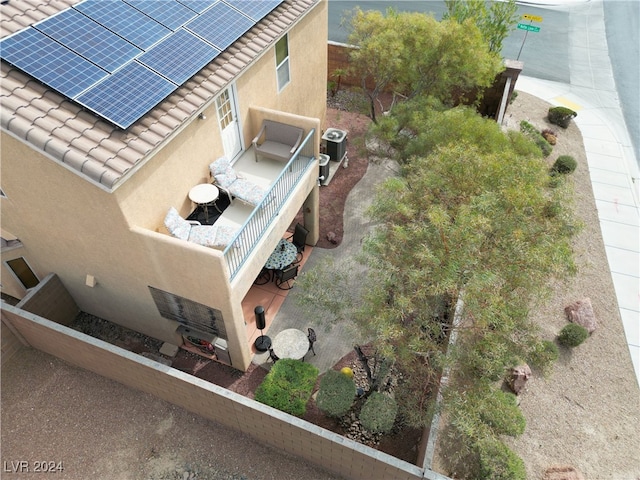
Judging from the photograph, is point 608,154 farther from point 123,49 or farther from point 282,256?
point 123,49

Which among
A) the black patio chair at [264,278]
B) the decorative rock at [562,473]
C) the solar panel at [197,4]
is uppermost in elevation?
the solar panel at [197,4]

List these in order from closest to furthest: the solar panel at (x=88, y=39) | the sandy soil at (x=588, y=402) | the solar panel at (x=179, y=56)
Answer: the solar panel at (x=88, y=39), the solar panel at (x=179, y=56), the sandy soil at (x=588, y=402)

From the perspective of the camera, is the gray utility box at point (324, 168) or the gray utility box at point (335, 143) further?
the gray utility box at point (335, 143)

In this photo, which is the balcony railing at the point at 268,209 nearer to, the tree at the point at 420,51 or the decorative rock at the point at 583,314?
the tree at the point at 420,51

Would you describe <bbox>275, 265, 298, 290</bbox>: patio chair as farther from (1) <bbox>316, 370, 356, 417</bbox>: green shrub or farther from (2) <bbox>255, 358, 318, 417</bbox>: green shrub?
(1) <bbox>316, 370, 356, 417</bbox>: green shrub

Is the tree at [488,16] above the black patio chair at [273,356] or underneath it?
above

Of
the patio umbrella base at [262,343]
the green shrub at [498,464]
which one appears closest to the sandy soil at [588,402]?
the green shrub at [498,464]

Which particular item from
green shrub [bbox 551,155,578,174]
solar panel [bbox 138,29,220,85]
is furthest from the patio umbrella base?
green shrub [bbox 551,155,578,174]

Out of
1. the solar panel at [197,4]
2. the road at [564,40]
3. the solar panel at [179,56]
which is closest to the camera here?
the solar panel at [179,56]
